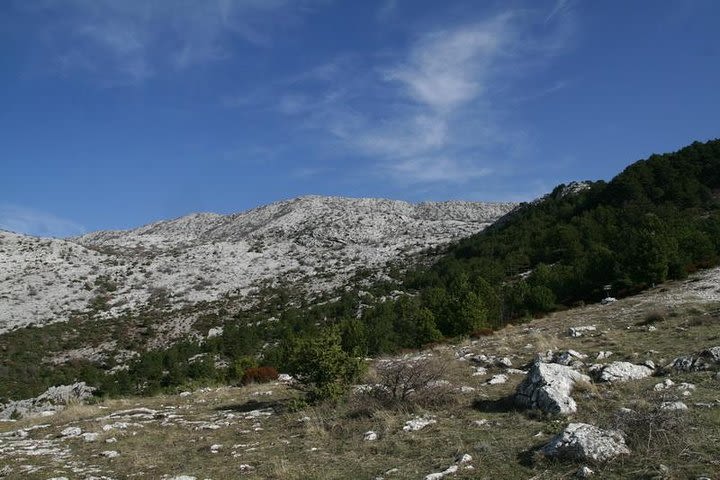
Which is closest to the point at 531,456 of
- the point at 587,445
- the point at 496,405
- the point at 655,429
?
the point at 587,445

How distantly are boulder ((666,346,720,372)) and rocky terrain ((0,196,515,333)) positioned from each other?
55952 mm

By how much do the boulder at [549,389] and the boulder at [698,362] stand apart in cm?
256

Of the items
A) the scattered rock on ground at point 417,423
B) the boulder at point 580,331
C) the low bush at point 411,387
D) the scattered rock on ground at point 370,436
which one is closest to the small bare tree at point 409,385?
the low bush at point 411,387

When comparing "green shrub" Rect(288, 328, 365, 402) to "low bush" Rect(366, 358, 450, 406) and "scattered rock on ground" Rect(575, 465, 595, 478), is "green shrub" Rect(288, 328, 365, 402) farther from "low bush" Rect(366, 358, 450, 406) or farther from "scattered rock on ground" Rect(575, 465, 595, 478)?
"scattered rock on ground" Rect(575, 465, 595, 478)

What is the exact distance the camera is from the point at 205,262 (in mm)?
77750

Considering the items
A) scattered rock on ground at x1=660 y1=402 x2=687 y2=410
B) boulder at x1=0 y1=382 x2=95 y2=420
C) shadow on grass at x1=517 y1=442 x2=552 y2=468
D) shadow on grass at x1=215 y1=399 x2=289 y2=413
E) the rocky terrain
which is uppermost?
the rocky terrain

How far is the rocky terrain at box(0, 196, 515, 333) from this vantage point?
6438 cm

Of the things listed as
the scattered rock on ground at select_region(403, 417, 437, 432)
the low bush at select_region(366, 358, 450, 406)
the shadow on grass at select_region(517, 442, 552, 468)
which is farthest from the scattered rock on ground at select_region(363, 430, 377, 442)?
the shadow on grass at select_region(517, 442, 552, 468)

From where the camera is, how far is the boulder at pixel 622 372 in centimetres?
1291

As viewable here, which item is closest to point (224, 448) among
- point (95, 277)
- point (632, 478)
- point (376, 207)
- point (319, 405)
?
point (319, 405)

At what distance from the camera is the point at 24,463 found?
10961 mm

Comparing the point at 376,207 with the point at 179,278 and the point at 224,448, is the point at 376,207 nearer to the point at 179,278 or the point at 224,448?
the point at 179,278

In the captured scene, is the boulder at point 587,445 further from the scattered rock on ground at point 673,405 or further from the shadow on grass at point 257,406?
the shadow on grass at point 257,406

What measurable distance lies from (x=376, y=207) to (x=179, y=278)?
177 feet
